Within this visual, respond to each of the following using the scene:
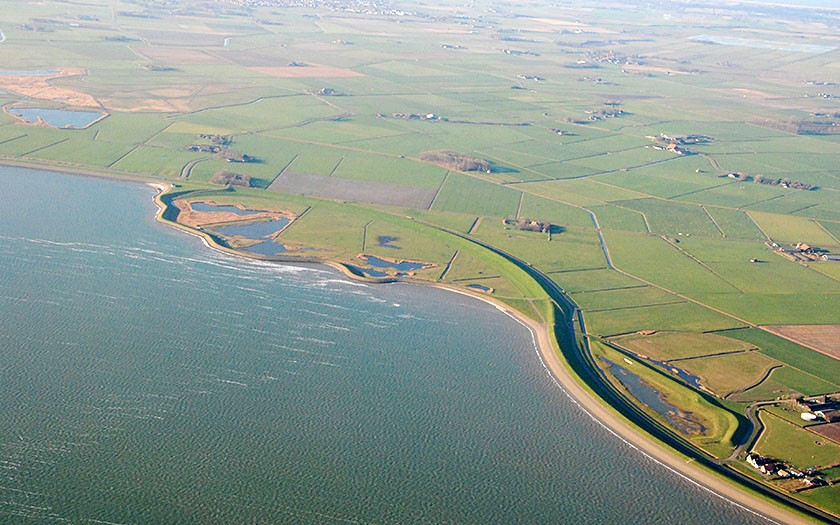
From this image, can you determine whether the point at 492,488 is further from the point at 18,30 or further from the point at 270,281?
the point at 18,30

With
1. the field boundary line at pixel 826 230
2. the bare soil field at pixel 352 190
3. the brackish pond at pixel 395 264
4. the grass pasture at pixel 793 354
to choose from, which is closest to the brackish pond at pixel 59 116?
the bare soil field at pixel 352 190

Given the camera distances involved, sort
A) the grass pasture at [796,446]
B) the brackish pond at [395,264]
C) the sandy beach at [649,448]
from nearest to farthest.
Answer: the sandy beach at [649,448], the grass pasture at [796,446], the brackish pond at [395,264]

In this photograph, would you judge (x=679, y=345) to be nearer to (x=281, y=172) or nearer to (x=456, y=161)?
(x=456, y=161)

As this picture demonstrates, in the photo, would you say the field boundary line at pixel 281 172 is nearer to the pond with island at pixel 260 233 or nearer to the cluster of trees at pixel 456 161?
the pond with island at pixel 260 233

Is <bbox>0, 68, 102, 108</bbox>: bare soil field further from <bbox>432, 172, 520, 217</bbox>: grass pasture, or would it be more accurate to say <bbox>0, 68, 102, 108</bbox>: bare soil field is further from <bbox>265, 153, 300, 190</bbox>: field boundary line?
<bbox>432, 172, 520, 217</bbox>: grass pasture

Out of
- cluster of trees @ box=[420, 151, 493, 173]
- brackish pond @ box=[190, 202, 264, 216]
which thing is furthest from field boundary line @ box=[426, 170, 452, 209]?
brackish pond @ box=[190, 202, 264, 216]
